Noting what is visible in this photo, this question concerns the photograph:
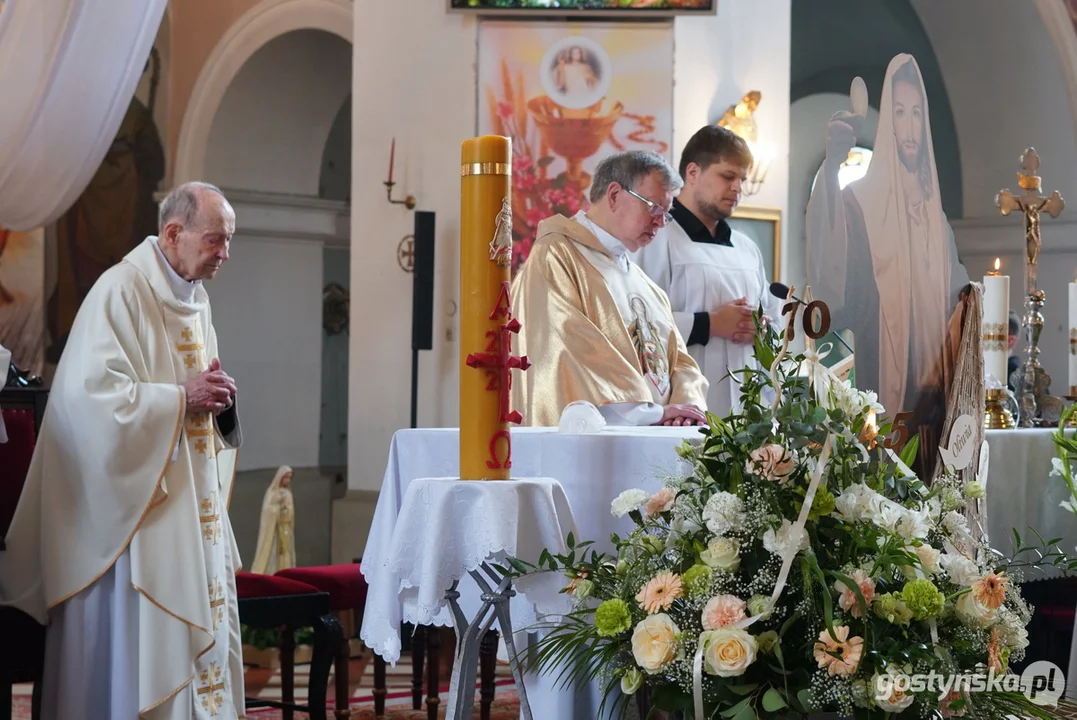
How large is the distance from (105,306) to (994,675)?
2.73 m

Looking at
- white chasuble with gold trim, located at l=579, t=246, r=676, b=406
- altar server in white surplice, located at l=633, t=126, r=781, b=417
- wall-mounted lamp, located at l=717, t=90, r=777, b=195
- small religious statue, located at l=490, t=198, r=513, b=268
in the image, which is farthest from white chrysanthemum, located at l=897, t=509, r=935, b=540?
wall-mounted lamp, located at l=717, t=90, r=777, b=195

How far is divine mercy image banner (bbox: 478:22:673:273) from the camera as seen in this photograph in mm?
8414

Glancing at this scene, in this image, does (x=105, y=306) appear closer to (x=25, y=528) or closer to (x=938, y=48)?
(x=25, y=528)

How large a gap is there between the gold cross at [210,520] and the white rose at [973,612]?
251 cm

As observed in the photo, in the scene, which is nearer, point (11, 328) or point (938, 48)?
point (11, 328)

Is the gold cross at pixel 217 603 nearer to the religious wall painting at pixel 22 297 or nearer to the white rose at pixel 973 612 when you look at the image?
the white rose at pixel 973 612

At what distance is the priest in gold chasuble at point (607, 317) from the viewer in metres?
3.96

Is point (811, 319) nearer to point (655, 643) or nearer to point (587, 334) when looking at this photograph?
point (655, 643)

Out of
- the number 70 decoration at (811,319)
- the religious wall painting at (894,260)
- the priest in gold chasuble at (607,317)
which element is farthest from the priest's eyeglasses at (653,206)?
the number 70 decoration at (811,319)

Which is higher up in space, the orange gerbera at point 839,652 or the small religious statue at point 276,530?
the orange gerbera at point 839,652

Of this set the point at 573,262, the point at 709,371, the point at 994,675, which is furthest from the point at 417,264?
the point at 994,675

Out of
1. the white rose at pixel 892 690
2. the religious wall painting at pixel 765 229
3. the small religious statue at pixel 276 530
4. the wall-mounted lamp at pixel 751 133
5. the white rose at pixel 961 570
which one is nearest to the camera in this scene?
the white rose at pixel 892 690

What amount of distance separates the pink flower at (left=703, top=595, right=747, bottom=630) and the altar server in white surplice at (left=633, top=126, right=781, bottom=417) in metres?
3.34

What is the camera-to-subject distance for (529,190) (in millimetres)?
8406
